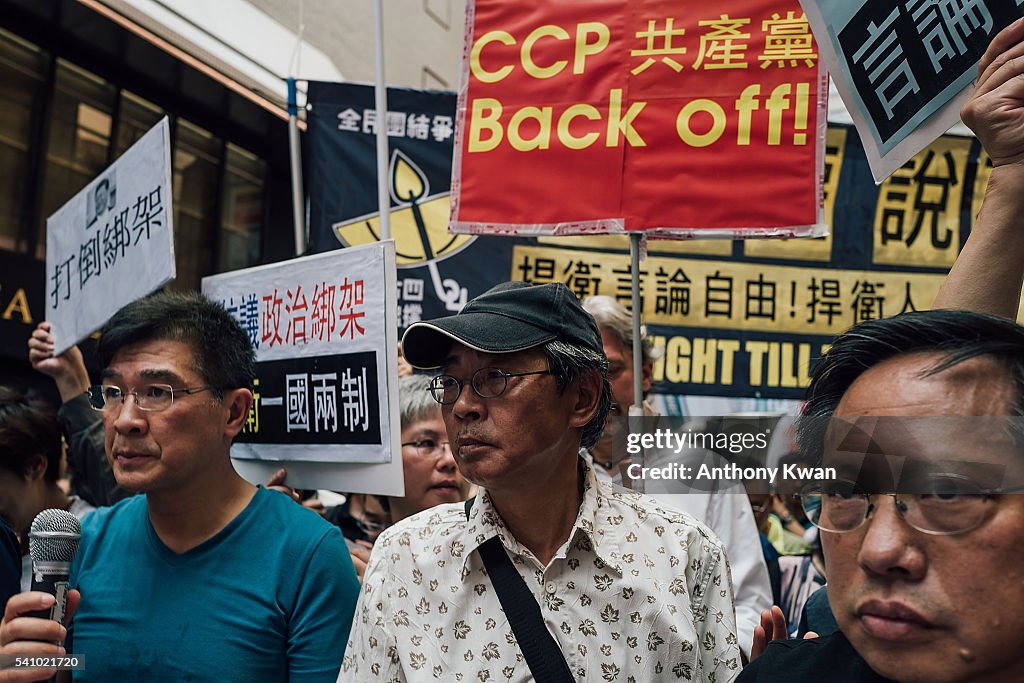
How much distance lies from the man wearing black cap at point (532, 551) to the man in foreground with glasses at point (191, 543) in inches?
11.9

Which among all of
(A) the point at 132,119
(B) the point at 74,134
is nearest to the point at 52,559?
(B) the point at 74,134

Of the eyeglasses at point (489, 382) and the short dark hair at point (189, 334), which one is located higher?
the short dark hair at point (189, 334)

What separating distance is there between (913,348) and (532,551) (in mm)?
1019

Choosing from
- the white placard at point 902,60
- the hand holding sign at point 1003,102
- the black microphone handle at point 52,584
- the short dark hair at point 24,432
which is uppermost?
the white placard at point 902,60

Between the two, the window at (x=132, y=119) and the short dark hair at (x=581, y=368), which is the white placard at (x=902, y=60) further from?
the window at (x=132, y=119)

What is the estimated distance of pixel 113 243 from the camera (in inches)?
135

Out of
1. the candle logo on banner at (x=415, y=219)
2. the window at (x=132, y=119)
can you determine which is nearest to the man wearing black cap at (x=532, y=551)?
the candle logo on banner at (x=415, y=219)

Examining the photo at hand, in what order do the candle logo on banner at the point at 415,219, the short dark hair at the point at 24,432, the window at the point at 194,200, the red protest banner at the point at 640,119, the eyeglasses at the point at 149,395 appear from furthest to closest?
1. the window at the point at 194,200
2. the candle logo on banner at the point at 415,219
3. the red protest banner at the point at 640,119
4. the short dark hair at the point at 24,432
5. the eyeglasses at the point at 149,395

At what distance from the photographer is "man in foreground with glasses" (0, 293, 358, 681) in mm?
2180

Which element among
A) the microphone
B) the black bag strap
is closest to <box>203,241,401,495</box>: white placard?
the black bag strap

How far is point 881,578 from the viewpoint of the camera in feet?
3.43

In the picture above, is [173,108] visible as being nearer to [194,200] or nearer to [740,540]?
[194,200]

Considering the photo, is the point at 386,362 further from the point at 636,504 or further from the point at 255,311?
the point at 636,504

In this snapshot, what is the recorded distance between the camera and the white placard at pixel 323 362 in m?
2.85
